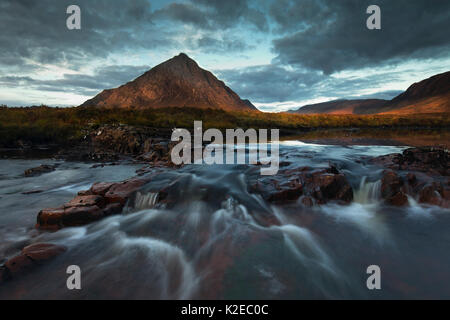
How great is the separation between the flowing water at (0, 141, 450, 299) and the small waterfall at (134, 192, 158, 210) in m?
0.03

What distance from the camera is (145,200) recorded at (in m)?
6.43

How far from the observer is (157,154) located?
45.8 ft

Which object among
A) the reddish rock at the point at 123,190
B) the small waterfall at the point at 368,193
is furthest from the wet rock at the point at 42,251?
the small waterfall at the point at 368,193

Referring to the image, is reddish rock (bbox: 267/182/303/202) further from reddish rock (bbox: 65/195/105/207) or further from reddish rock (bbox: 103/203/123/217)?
reddish rock (bbox: 65/195/105/207)

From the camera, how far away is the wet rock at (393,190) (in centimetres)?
625

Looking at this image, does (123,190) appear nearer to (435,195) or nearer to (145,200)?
(145,200)

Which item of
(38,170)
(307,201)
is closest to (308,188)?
(307,201)

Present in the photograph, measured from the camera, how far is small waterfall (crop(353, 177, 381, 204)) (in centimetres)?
670

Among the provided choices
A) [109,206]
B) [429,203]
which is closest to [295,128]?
[429,203]

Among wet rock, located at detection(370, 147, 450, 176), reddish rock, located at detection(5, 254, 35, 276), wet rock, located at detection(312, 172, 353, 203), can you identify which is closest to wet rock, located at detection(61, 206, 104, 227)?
reddish rock, located at detection(5, 254, 35, 276)

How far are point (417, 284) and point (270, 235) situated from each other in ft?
8.31

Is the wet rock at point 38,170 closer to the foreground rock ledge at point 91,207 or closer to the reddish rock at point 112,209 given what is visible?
the foreground rock ledge at point 91,207
